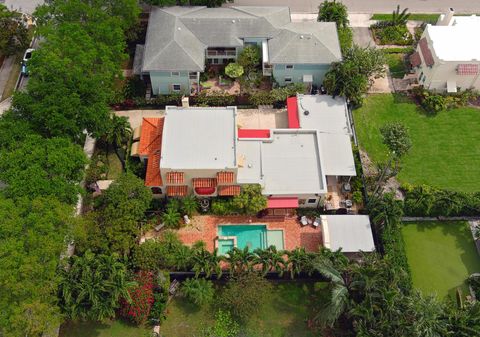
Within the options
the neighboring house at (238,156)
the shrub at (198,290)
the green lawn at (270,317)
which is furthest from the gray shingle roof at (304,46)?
the shrub at (198,290)

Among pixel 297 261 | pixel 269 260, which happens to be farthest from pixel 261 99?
pixel 297 261

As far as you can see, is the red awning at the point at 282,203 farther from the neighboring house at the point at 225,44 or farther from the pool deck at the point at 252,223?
the neighboring house at the point at 225,44

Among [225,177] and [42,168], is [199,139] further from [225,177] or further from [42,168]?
[42,168]

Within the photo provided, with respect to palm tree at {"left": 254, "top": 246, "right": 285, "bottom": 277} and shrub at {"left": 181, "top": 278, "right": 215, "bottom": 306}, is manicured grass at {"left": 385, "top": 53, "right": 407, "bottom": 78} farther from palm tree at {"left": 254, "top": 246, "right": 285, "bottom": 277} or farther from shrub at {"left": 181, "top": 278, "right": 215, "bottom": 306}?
shrub at {"left": 181, "top": 278, "right": 215, "bottom": 306}

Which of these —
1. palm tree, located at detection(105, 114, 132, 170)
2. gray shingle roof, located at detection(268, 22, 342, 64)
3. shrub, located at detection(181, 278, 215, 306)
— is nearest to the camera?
shrub, located at detection(181, 278, 215, 306)

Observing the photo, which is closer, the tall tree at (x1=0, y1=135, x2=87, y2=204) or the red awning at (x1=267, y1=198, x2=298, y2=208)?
the tall tree at (x1=0, y1=135, x2=87, y2=204)

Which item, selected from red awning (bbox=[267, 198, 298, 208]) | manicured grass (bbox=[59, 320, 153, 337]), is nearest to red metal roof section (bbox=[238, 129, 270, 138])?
red awning (bbox=[267, 198, 298, 208])
